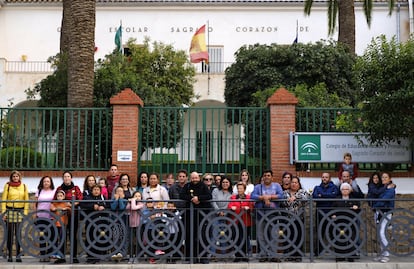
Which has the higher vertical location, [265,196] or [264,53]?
[264,53]

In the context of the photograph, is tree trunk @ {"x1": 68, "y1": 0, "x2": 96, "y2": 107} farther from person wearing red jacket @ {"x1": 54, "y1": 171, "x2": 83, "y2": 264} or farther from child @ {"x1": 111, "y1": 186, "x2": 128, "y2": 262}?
child @ {"x1": 111, "y1": 186, "x2": 128, "y2": 262}

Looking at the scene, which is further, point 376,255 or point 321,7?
point 321,7

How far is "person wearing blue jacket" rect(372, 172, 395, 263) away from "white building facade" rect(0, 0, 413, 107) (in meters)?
20.9

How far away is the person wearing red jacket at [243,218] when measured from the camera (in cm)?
954

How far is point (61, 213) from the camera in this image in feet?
32.3

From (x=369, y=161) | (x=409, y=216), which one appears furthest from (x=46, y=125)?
(x=409, y=216)

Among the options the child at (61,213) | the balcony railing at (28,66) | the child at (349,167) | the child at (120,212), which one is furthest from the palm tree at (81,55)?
the balcony railing at (28,66)

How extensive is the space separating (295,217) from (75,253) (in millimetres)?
3903

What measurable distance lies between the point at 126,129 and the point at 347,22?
1110 centimetres

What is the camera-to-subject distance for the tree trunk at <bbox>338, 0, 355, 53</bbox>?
20094 mm

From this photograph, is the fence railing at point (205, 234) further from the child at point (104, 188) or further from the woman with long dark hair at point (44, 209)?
the child at point (104, 188)

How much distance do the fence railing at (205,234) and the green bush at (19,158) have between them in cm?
291

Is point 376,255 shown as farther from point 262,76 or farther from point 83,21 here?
point 262,76

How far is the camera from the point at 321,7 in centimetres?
3062
